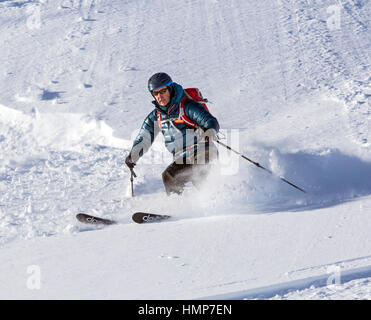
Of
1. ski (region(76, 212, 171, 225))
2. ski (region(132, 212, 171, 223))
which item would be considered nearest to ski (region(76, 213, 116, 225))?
ski (region(76, 212, 171, 225))

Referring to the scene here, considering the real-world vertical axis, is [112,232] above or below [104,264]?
above

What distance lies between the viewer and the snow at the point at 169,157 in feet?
15.6

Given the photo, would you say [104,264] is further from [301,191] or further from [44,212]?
[301,191]

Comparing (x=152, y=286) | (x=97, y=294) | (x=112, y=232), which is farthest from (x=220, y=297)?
(x=112, y=232)

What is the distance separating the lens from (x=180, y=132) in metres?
6.43

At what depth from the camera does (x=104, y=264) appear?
5066 mm

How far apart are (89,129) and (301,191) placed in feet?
13.1

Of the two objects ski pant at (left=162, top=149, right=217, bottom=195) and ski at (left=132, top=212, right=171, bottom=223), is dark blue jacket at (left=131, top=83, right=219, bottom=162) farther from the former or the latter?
ski at (left=132, top=212, right=171, bottom=223)

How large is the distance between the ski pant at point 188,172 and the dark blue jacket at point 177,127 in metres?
0.11

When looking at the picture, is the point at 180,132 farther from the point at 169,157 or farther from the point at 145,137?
the point at 169,157

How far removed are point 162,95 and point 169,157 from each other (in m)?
1.89

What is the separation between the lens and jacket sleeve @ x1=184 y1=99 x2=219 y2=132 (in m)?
6.11

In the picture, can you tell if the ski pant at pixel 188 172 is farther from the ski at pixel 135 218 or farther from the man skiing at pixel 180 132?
the ski at pixel 135 218

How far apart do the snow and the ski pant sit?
164 millimetres
